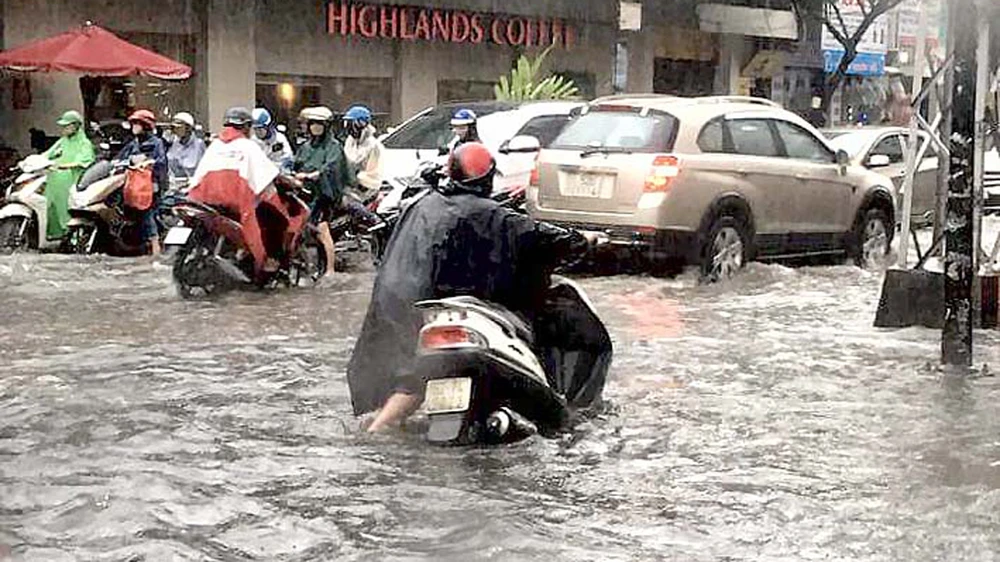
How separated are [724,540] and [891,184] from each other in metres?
11.3

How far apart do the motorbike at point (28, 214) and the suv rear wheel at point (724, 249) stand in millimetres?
6598

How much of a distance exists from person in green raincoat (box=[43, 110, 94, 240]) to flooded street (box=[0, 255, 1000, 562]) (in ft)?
15.7

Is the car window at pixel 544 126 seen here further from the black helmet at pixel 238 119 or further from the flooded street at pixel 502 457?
the flooded street at pixel 502 457

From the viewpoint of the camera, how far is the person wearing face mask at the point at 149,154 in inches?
603

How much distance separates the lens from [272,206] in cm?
1242

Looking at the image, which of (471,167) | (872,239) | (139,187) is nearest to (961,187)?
(471,167)

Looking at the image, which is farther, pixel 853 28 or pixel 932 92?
pixel 853 28

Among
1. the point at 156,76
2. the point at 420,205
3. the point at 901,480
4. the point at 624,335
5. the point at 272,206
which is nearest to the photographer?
the point at 901,480

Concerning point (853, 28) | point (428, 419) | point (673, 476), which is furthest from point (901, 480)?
point (853, 28)

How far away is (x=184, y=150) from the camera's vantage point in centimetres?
1719

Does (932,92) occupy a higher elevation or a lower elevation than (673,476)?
higher

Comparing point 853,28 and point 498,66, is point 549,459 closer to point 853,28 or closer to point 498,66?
point 498,66

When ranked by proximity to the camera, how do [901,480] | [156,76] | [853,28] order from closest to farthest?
[901,480], [156,76], [853,28]

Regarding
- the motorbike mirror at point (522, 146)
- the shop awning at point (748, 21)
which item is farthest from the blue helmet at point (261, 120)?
the shop awning at point (748, 21)
